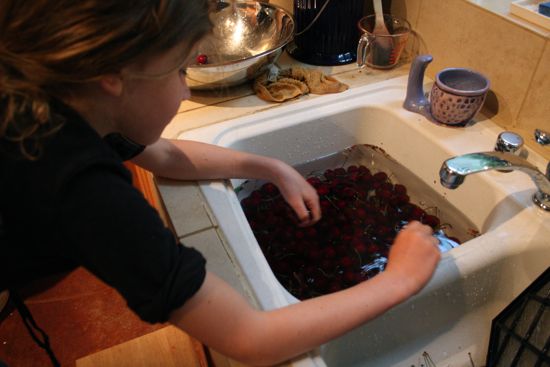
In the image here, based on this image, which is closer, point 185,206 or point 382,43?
point 185,206

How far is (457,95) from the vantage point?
0.86 m

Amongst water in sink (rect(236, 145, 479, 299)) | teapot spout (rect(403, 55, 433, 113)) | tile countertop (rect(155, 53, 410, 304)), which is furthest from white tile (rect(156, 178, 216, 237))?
teapot spout (rect(403, 55, 433, 113))

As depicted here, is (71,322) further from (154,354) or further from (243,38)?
(243,38)

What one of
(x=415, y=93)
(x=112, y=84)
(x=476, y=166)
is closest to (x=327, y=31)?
(x=415, y=93)

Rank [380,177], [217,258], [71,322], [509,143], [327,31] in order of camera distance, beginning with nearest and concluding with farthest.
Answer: [217,258] → [509,143] → [380,177] → [327,31] → [71,322]

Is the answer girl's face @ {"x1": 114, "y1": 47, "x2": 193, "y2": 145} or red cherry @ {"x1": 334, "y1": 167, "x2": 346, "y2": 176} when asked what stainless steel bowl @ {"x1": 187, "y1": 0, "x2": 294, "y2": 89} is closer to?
red cherry @ {"x1": 334, "y1": 167, "x2": 346, "y2": 176}

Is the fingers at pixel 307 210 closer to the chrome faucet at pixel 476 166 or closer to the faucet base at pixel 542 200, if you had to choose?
the chrome faucet at pixel 476 166

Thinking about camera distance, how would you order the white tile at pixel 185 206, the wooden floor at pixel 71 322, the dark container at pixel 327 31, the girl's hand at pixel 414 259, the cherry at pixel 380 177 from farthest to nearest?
the wooden floor at pixel 71 322, the dark container at pixel 327 31, the cherry at pixel 380 177, the white tile at pixel 185 206, the girl's hand at pixel 414 259

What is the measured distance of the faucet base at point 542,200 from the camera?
73 cm

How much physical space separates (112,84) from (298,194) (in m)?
0.38

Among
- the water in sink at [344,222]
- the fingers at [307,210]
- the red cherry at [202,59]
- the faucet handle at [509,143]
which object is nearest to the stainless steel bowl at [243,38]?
the red cherry at [202,59]

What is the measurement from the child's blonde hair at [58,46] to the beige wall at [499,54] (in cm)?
62

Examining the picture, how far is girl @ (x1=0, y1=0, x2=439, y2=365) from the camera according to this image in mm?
453

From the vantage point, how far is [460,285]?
0.69 m
